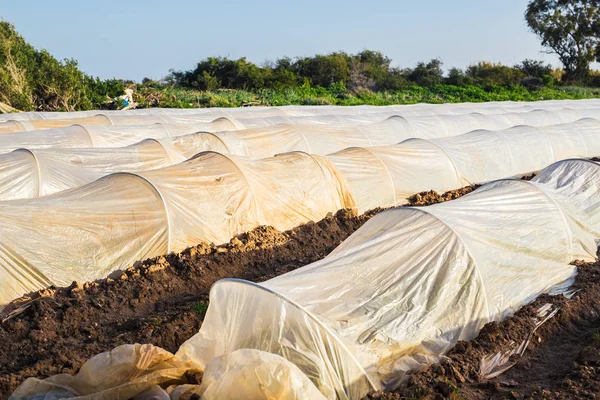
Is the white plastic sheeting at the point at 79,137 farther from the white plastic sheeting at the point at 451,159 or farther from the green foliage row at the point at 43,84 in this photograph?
the green foliage row at the point at 43,84

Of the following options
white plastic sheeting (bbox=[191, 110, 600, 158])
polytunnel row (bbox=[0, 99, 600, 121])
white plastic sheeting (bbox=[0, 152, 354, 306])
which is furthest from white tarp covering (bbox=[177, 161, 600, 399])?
polytunnel row (bbox=[0, 99, 600, 121])

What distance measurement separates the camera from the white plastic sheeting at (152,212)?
785 cm

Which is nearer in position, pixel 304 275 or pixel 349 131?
pixel 304 275

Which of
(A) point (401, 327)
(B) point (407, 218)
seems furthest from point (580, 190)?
(A) point (401, 327)

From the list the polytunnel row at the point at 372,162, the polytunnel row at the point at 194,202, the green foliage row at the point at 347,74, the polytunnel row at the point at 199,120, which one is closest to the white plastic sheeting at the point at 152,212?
the polytunnel row at the point at 194,202

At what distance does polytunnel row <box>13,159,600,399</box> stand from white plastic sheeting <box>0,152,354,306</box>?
282cm

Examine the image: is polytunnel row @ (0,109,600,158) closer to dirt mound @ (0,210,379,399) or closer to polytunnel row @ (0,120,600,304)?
polytunnel row @ (0,120,600,304)

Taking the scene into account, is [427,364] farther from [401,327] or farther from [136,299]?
[136,299]

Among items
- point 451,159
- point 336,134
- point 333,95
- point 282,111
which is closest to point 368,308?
point 451,159

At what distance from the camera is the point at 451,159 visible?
12938 mm

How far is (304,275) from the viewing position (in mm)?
5754

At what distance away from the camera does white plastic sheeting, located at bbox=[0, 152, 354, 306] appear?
25.7 feet

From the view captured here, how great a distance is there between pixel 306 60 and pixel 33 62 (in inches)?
785

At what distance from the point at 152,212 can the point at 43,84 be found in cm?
2044
